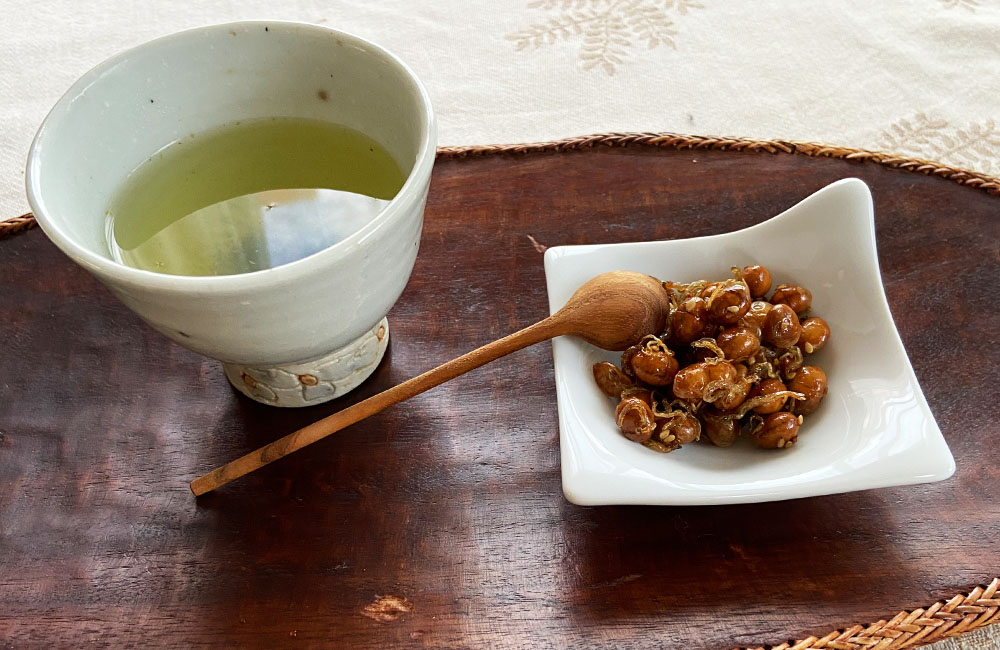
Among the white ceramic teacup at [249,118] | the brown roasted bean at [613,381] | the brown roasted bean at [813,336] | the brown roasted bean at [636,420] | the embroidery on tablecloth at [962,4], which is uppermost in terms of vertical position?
the white ceramic teacup at [249,118]

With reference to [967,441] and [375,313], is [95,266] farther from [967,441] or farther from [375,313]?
[967,441]

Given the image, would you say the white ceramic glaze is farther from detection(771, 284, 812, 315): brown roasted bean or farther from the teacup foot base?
the teacup foot base

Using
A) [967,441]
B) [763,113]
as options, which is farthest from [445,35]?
[967,441]

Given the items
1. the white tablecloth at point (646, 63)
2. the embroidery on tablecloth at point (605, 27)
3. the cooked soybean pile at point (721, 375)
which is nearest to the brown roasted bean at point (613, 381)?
the cooked soybean pile at point (721, 375)

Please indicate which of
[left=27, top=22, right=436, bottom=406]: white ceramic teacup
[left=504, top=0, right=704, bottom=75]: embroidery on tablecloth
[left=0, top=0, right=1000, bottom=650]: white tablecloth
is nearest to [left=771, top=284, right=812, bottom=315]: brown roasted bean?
[left=27, top=22, right=436, bottom=406]: white ceramic teacup

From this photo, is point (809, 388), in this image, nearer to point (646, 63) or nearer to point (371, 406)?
point (371, 406)

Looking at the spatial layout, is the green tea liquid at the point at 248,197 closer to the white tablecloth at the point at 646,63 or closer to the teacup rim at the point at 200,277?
the teacup rim at the point at 200,277
